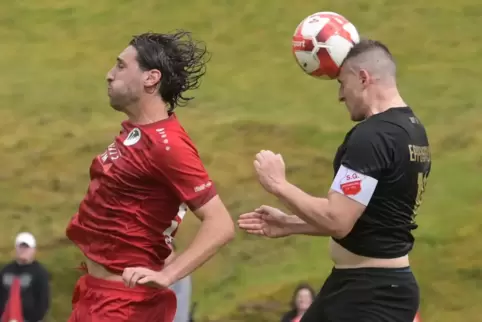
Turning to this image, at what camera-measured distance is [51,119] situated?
13.4 meters

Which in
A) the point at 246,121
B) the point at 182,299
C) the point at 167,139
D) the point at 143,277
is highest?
the point at 167,139

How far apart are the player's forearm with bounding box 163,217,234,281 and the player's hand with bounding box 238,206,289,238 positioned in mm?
492

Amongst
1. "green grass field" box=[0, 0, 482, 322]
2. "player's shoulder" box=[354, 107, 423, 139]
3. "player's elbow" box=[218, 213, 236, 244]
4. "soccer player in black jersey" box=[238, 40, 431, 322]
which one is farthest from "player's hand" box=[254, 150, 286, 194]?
"green grass field" box=[0, 0, 482, 322]

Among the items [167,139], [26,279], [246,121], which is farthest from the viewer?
[246,121]

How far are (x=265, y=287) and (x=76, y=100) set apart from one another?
5.43 meters

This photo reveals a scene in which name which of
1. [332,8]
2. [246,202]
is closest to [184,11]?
[332,8]

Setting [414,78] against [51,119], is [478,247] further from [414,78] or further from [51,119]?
[51,119]

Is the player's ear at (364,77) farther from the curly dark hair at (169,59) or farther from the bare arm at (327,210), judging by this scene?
the curly dark hair at (169,59)

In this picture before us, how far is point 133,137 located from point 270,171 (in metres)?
0.65

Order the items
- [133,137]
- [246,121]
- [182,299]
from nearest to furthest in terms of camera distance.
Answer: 1. [133,137]
2. [182,299]
3. [246,121]

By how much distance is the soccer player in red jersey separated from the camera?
3.77 m

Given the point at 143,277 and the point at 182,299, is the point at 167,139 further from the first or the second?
the point at 182,299

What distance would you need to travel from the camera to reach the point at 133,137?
3.96 metres

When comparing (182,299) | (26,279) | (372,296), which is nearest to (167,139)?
(372,296)
